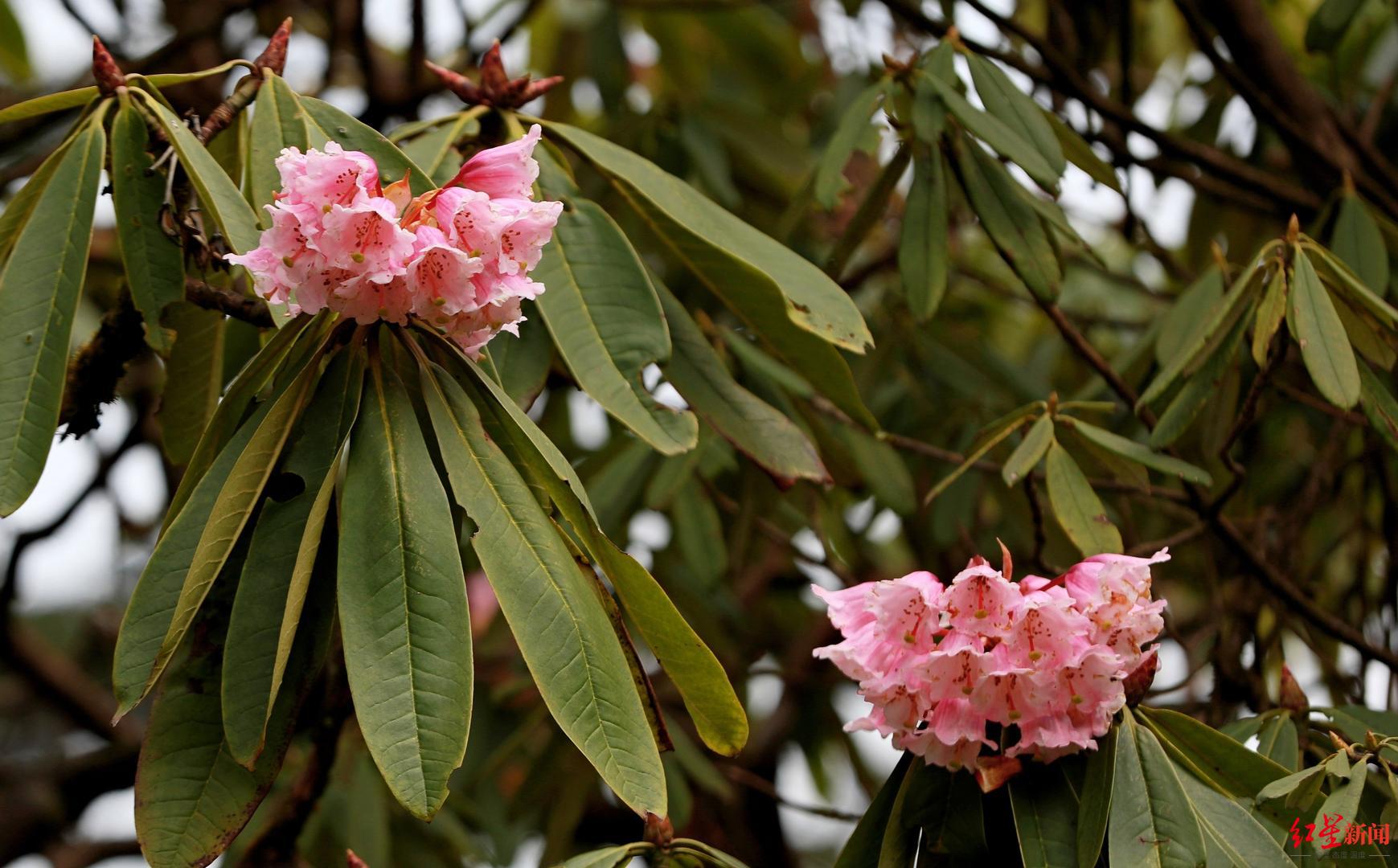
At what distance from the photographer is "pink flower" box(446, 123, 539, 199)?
0.92 meters

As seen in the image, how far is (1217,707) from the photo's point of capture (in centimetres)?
160

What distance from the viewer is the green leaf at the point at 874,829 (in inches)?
41.6

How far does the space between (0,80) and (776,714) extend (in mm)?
2636

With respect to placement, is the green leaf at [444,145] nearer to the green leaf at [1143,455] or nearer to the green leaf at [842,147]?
the green leaf at [842,147]

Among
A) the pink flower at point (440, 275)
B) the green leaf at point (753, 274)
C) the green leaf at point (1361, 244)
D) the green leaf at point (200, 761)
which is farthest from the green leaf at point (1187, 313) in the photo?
the green leaf at point (200, 761)

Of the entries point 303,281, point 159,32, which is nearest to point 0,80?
point 159,32

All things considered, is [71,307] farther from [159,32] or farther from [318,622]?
[159,32]

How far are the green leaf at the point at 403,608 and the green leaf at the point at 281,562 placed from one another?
18 millimetres

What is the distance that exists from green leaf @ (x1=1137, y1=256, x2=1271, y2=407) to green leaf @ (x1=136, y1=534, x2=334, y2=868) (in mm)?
812

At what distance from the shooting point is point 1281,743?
1176 millimetres


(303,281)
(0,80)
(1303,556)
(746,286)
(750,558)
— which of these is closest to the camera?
(303,281)

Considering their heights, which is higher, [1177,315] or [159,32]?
[159,32]

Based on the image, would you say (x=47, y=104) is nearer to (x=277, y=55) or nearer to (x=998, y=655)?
(x=277, y=55)

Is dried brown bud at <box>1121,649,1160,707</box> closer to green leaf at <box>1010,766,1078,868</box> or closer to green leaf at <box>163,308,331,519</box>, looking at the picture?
green leaf at <box>1010,766,1078,868</box>
